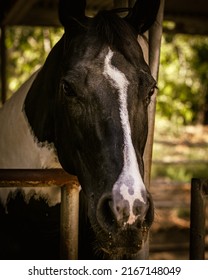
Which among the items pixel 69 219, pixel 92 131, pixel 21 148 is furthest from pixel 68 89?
pixel 21 148

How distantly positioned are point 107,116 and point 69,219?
1.53 feet

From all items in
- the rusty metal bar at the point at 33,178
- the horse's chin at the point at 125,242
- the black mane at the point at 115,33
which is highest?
the black mane at the point at 115,33

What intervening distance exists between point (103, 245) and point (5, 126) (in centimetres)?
116

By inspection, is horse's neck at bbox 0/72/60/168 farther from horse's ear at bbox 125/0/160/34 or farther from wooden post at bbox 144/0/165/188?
horse's ear at bbox 125/0/160/34

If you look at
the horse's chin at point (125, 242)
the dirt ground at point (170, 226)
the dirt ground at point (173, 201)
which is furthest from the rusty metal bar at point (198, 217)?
the dirt ground at point (170, 226)

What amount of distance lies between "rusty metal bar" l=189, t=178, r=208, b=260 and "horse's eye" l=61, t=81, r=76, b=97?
681 millimetres

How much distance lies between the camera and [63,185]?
1917mm

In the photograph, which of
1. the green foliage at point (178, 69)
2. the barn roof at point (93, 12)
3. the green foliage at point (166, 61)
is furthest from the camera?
the green foliage at point (178, 69)

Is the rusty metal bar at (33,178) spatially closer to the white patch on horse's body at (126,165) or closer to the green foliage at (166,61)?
the white patch on horse's body at (126,165)

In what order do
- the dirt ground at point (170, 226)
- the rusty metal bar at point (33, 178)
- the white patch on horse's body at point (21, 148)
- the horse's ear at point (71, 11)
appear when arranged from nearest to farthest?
1. the rusty metal bar at point (33, 178)
2. the horse's ear at point (71, 11)
3. the white patch on horse's body at point (21, 148)
4. the dirt ground at point (170, 226)

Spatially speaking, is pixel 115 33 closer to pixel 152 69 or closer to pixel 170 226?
pixel 152 69

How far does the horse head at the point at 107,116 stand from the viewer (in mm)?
1615

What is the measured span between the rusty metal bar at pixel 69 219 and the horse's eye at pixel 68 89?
36 centimetres

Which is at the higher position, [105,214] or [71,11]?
[71,11]
